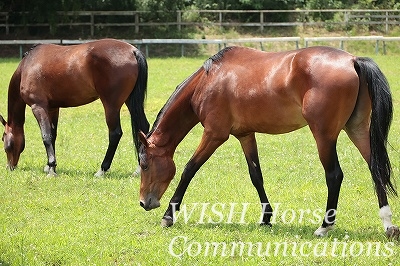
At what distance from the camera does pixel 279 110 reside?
8023 millimetres

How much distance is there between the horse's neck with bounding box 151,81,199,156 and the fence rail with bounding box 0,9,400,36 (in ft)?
94.1

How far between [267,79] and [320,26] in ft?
105

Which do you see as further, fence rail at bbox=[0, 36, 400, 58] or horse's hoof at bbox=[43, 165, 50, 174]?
fence rail at bbox=[0, 36, 400, 58]

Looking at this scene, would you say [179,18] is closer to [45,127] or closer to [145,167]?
[45,127]

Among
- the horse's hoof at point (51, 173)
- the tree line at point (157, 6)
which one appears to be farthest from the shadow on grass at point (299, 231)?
the tree line at point (157, 6)

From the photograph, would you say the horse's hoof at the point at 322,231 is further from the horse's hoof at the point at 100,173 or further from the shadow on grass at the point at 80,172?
the horse's hoof at the point at 100,173

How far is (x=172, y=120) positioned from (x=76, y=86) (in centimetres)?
390

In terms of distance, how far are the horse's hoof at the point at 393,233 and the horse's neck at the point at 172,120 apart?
259cm

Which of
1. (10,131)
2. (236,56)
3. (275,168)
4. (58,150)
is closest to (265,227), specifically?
(236,56)

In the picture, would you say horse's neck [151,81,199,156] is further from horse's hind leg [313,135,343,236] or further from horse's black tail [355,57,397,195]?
horse's black tail [355,57,397,195]

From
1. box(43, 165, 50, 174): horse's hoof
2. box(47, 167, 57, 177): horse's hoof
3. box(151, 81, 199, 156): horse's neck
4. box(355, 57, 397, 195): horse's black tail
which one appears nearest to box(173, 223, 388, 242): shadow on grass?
box(355, 57, 397, 195): horse's black tail

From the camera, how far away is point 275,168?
470 inches

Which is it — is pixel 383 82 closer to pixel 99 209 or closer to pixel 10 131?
pixel 99 209

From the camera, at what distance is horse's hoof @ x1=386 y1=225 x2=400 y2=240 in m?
7.43
